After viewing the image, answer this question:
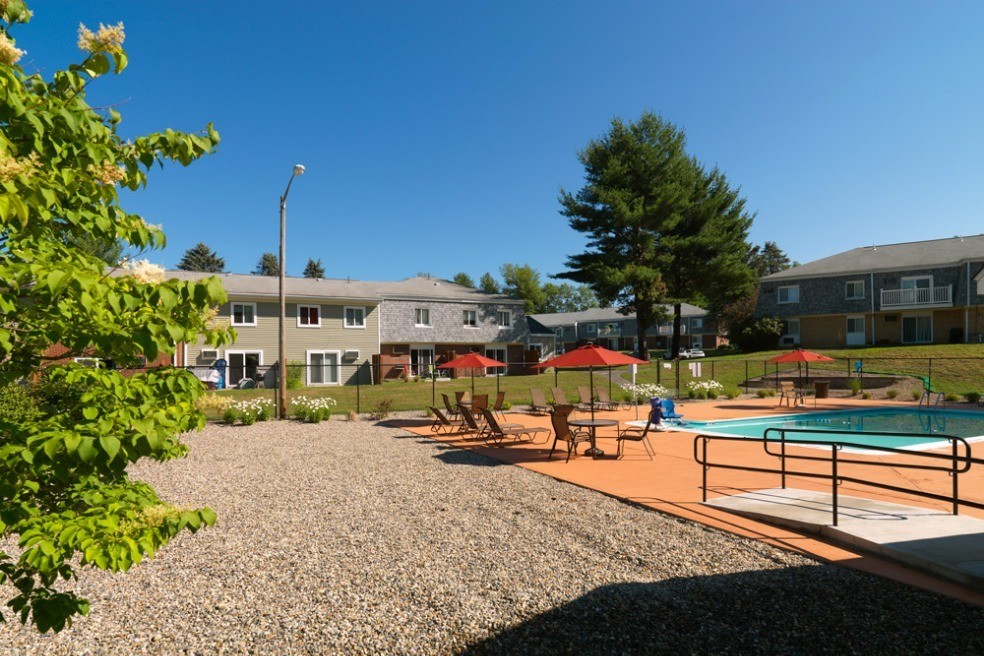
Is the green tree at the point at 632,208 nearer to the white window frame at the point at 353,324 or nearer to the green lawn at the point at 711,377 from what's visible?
the green lawn at the point at 711,377

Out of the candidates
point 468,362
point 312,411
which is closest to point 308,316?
point 312,411

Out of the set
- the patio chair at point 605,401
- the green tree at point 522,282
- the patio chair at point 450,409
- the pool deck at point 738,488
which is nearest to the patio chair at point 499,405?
the patio chair at point 450,409

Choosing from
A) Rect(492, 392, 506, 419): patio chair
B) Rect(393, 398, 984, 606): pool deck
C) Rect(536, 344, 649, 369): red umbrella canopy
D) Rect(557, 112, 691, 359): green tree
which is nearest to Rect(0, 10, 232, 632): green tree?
Rect(393, 398, 984, 606): pool deck

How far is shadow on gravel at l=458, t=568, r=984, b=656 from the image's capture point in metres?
4.17

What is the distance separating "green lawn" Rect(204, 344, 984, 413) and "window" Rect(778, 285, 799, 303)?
305 inches

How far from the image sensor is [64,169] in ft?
8.05

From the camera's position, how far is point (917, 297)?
4028 centimetres

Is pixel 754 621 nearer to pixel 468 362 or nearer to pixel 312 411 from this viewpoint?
pixel 468 362

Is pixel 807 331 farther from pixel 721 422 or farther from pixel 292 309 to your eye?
pixel 292 309

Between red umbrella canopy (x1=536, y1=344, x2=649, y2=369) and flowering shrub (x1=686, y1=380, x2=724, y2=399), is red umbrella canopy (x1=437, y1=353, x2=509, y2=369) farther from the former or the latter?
flowering shrub (x1=686, y1=380, x2=724, y2=399)

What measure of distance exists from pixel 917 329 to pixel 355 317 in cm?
4089

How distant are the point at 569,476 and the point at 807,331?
42172 mm

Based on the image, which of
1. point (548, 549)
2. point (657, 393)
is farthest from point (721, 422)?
point (548, 549)

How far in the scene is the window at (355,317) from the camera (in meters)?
38.3
